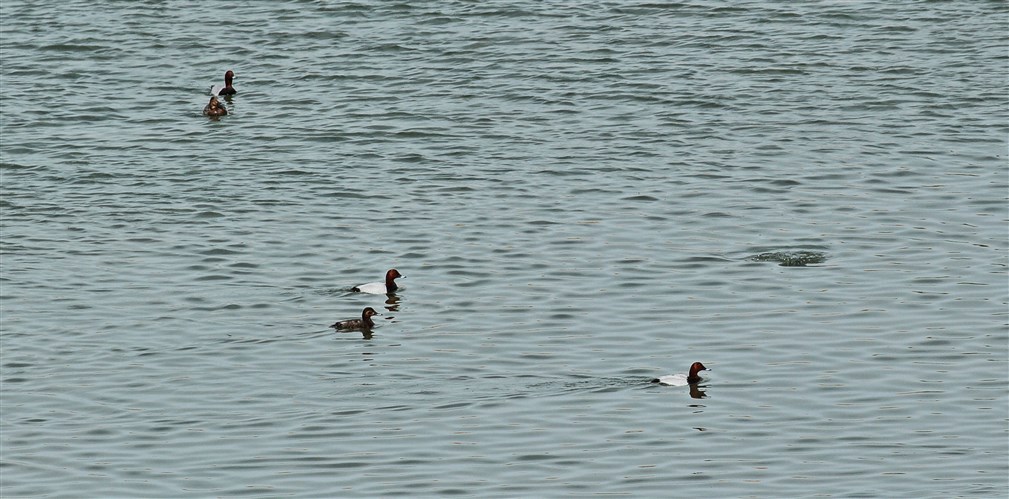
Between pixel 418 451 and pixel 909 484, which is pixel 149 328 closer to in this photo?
pixel 418 451

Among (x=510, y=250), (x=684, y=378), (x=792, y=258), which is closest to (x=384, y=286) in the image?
(x=510, y=250)

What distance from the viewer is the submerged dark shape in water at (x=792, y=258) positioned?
21609 millimetres

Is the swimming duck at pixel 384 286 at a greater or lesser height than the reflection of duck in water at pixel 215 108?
lesser

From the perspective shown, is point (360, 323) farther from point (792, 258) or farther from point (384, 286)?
point (792, 258)

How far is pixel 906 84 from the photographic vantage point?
30.0m

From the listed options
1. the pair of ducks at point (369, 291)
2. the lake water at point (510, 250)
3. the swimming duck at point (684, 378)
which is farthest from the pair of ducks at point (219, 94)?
the swimming duck at point (684, 378)

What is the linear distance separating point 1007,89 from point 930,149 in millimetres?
3926

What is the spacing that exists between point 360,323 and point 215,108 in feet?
36.8

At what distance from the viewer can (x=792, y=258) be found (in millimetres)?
21750

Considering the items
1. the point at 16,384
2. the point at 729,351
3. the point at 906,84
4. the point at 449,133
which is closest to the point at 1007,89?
the point at 906,84

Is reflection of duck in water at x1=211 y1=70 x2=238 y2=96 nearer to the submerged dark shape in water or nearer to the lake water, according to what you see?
the lake water

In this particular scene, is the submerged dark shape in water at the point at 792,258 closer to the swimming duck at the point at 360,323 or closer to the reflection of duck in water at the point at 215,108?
the swimming duck at the point at 360,323

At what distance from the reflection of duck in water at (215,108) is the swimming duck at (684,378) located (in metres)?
14.4

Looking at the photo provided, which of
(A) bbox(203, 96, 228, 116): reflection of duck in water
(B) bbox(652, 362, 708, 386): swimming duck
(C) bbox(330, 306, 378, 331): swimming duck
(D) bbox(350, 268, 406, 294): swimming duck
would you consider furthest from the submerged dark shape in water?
(A) bbox(203, 96, 228, 116): reflection of duck in water
